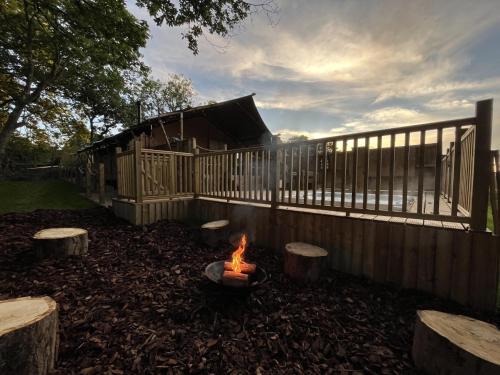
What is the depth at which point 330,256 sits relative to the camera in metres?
3.43

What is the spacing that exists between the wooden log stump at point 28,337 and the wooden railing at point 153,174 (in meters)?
3.80

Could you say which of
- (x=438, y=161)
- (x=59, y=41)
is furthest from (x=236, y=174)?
(x=59, y=41)

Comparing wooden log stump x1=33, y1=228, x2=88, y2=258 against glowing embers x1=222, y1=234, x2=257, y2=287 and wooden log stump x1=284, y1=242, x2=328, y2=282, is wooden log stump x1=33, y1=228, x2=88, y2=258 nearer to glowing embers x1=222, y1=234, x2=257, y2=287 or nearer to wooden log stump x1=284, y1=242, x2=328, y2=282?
glowing embers x1=222, y1=234, x2=257, y2=287

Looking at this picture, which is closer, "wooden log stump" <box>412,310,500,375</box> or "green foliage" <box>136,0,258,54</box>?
"wooden log stump" <box>412,310,500,375</box>

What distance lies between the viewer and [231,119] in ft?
37.9

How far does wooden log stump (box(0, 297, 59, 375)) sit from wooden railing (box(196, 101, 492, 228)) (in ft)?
10.3

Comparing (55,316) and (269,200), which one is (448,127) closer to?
Answer: (269,200)

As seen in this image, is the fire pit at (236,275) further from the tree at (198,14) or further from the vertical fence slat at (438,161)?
the tree at (198,14)

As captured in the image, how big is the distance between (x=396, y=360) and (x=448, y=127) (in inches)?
99.1

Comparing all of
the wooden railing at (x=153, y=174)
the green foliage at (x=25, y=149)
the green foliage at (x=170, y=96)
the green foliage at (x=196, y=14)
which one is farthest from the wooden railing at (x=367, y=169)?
the green foliage at (x=170, y=96)

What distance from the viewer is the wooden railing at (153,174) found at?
532cm

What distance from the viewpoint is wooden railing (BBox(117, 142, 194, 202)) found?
17.5 feet

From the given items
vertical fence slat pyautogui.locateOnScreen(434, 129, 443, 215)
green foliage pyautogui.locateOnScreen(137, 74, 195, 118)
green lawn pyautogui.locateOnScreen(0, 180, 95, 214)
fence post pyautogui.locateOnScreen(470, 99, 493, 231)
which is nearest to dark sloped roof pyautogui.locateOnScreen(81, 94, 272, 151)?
green lawn pyautogui.locateOnScreen(0, 180, 95, 214)

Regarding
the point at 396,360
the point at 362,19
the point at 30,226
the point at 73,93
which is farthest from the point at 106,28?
the point at 73,93
